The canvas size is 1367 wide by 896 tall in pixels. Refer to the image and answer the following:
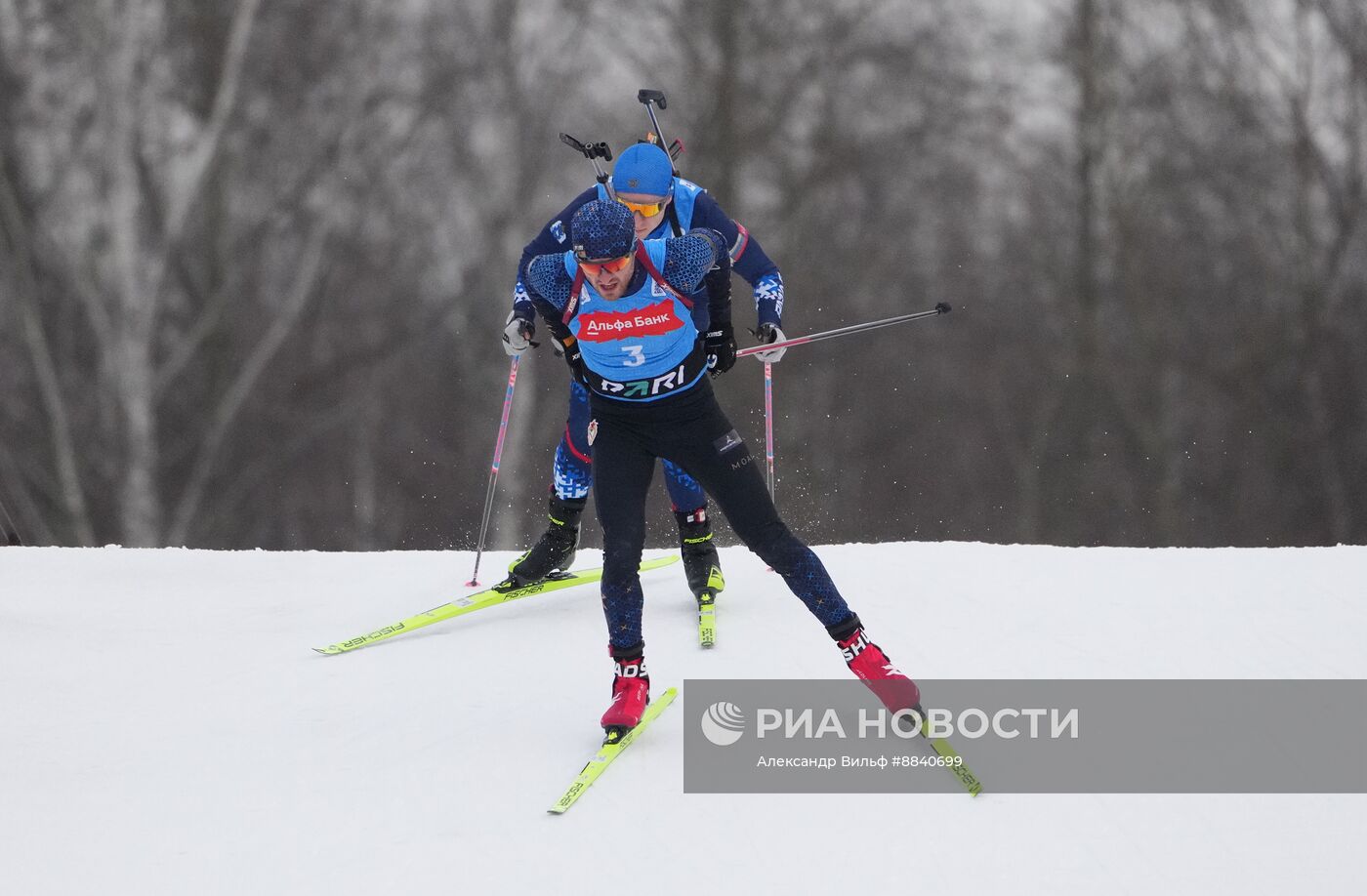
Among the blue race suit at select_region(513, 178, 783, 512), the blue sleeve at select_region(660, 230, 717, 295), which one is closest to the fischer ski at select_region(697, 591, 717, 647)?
the blue race suit at select_region(513, 178, 783, 512)

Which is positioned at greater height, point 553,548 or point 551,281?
point 551,281

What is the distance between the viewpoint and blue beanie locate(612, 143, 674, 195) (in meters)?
4.98

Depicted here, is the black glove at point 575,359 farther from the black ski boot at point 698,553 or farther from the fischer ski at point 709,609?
the black ski boot at point 698,553

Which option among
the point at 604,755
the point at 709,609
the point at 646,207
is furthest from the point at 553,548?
the point at 604,755

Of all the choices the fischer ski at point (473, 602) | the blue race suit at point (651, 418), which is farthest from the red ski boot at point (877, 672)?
the fischer ski at point (473, 602)

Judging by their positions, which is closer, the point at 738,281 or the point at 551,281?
the point at 551,281

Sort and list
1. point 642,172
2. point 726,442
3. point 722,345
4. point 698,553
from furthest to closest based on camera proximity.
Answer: point 698,553
point 642,172
point 722,345
point 726,442

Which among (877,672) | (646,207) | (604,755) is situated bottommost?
(604,755)

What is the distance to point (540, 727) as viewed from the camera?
4.24 metres

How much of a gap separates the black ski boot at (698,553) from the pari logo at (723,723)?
119cm

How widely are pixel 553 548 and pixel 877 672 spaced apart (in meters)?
2.32

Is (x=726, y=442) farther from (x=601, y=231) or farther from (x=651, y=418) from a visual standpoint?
(x=601, y=231)

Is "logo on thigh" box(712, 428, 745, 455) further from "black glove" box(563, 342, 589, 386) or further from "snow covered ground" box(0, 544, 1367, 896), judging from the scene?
"snow covered ground" box(0, 544, 1367, 896)

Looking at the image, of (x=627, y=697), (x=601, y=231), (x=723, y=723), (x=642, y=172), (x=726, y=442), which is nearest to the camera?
(x=601, y=231)
